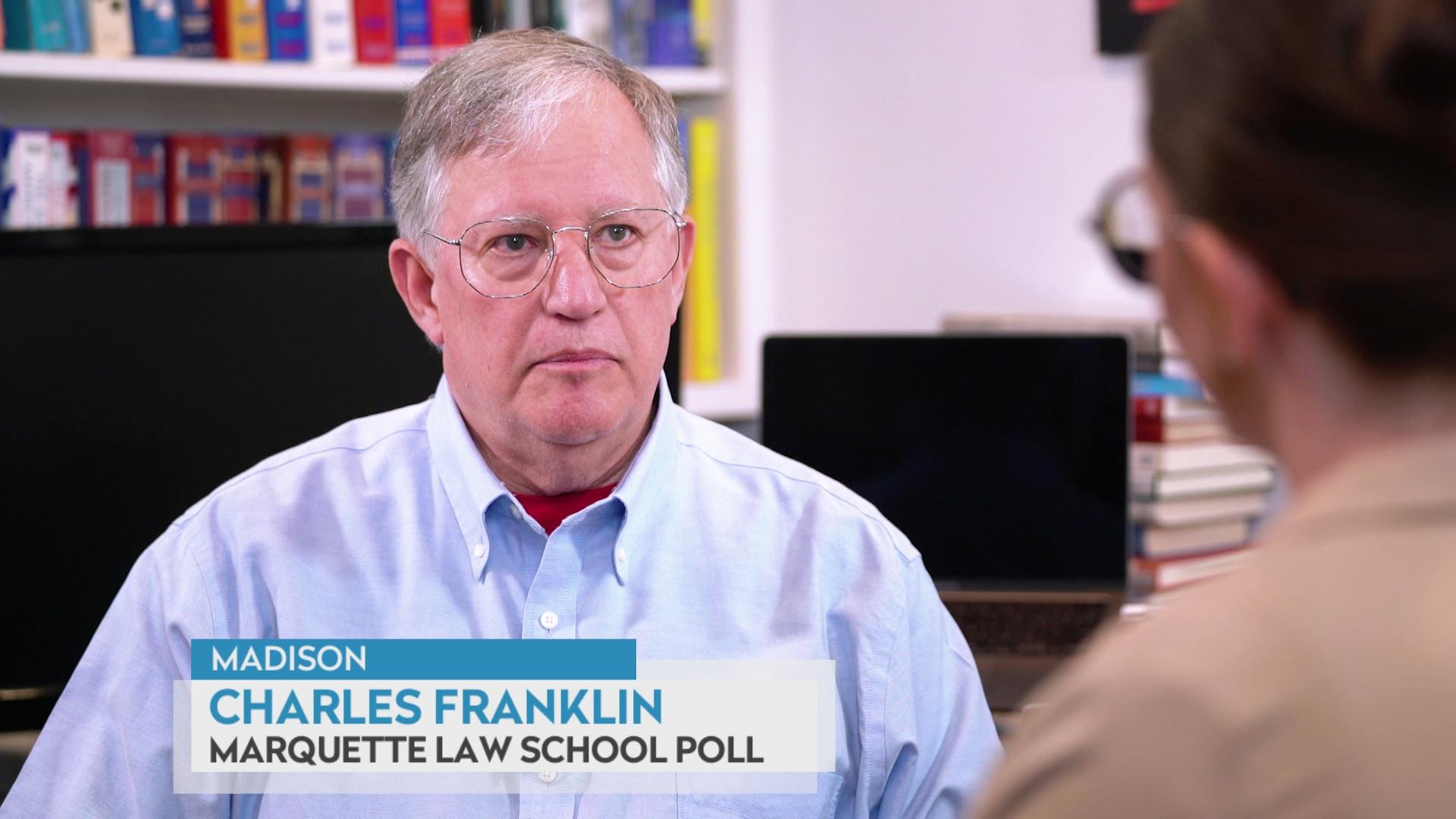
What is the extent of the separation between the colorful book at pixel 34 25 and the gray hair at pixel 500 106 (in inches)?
35.3

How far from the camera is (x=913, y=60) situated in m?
2.47

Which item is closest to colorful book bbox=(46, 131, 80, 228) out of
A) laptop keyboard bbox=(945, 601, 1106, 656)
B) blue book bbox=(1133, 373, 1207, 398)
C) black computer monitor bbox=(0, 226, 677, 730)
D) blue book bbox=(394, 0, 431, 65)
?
blue book bbox=(394, 0, 431, 65)

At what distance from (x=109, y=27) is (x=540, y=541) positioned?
1.18 meters

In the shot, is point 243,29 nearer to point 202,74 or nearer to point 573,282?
point 202,74

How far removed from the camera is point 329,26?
2078 mm

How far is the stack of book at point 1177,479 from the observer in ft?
6.40

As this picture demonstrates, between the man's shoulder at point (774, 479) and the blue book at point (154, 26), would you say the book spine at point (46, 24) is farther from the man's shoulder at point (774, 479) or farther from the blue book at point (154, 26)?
the man's shoulder at point (774, 479)

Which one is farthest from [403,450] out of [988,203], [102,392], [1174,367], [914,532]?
[988,203]

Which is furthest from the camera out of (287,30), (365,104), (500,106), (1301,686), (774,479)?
(365,104)

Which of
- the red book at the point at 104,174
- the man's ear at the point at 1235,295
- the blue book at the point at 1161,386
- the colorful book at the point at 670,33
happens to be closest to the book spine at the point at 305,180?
the red book at the point at 104,174

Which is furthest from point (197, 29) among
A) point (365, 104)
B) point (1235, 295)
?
point (1235, 295)

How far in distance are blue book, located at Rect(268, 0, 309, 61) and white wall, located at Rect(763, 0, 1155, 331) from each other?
79 cm

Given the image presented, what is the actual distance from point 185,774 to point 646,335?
1.68 feet

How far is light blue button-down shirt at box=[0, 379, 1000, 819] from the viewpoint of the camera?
1.14 metres
